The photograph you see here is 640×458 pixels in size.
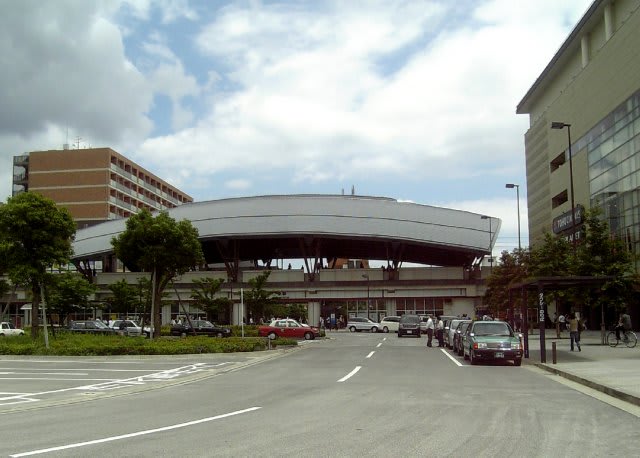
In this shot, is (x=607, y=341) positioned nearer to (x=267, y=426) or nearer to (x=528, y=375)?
(x=528, y=375)

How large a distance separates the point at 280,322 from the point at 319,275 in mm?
31723

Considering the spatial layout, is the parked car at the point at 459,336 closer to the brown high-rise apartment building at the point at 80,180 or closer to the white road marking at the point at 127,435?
the white road marking at the point at 127,435

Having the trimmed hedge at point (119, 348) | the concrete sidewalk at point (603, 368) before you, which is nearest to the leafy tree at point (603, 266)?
the concrete sidewalk at point (603, 368)

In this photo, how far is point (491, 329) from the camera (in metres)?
24.0

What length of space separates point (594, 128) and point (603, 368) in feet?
121

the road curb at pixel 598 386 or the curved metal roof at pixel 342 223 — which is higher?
the curved metal roof at pixel 342 223

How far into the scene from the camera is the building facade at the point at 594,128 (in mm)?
44219

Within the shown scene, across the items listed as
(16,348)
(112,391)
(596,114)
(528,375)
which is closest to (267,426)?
(112,391)

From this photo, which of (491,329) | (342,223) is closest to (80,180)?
(342,223)

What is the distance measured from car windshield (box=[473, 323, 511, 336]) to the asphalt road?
234cm

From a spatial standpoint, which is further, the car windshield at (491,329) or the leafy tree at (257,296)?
the leafy tree at (257,296)

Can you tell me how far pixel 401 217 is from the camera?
77.6 m

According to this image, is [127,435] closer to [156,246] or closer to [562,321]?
[156,246]

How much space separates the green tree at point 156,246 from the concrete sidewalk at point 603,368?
67.9 feet
